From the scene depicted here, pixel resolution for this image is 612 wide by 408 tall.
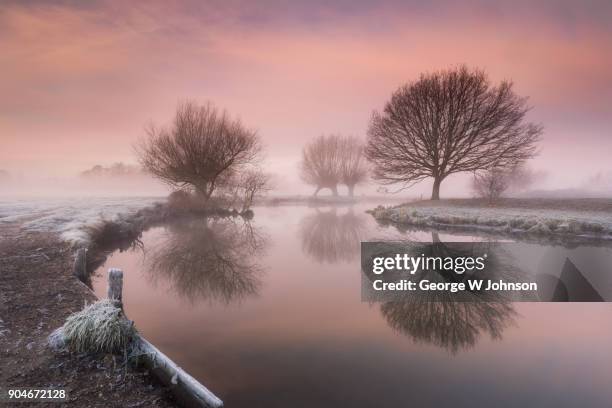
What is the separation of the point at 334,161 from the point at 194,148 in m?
27.0

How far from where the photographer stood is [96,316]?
502 cm

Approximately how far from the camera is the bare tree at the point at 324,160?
49.4 m

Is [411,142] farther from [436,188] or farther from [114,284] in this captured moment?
[114,284]

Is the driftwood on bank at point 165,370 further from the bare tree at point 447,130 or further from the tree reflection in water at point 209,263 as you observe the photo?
the bare tree at point 447,130

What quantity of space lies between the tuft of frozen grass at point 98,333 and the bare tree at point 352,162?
151ft

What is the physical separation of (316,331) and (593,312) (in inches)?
228

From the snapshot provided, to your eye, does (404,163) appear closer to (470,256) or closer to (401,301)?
(470,256)

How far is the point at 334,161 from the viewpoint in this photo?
49.6 m

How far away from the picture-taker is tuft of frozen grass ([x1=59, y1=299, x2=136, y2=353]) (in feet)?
15.8

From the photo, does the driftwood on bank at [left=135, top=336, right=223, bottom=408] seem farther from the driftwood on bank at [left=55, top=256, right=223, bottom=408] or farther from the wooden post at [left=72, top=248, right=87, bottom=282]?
the wooden post at [left=72, top=248, right=87, bottom=282]

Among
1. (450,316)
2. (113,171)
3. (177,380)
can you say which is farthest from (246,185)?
(113,171)

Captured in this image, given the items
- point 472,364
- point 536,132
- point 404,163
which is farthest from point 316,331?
point 536,132

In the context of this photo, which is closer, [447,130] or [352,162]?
[447,130]

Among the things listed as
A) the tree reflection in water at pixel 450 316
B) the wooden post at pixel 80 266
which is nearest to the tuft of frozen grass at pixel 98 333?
the wooden post at pixel 80 266
